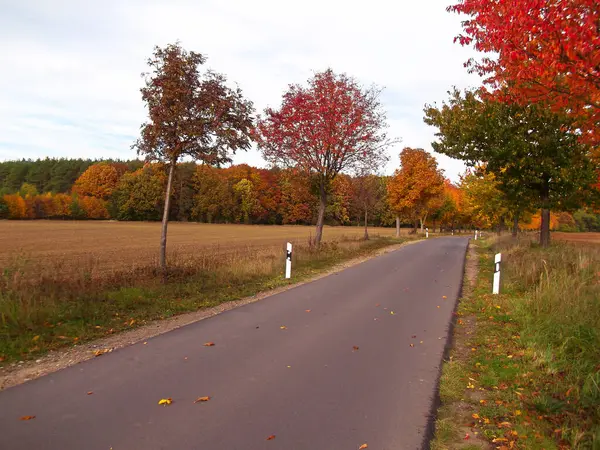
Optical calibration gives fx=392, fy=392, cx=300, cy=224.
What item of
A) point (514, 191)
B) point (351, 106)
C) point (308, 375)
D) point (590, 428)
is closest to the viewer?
point (590, 428)

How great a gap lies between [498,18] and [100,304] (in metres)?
8.53

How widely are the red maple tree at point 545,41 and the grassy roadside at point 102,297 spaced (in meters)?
7.01

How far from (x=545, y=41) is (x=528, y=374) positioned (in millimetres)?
4835

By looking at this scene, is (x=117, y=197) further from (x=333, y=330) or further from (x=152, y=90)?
(x=333, y=330)

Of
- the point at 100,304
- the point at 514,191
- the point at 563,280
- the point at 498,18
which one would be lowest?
the point at 100,304

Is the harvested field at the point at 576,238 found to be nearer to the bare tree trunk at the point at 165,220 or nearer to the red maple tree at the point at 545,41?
the red maple tree at the point at 545,41

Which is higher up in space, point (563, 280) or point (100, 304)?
point (563, 280)

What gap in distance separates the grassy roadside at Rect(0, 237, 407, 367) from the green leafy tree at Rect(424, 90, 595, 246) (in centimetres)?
763

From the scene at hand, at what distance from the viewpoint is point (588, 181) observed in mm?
13320

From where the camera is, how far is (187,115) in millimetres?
10156

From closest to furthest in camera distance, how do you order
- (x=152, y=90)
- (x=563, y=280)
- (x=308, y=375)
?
(x=308, y=375) < (x=563, y=280) < (x=152, y=90)

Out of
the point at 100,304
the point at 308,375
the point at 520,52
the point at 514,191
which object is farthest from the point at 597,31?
the point at 514,191

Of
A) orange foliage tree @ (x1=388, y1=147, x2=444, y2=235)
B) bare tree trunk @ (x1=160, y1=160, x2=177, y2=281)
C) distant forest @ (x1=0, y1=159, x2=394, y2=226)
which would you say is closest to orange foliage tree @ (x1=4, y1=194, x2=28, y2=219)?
distant forest @ (x1=0, y1=159, x2=394, y2=226)

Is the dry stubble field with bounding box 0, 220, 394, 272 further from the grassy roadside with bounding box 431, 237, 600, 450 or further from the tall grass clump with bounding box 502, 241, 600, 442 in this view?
the tall grass clump with bounding box 502, 241, 600, 442
